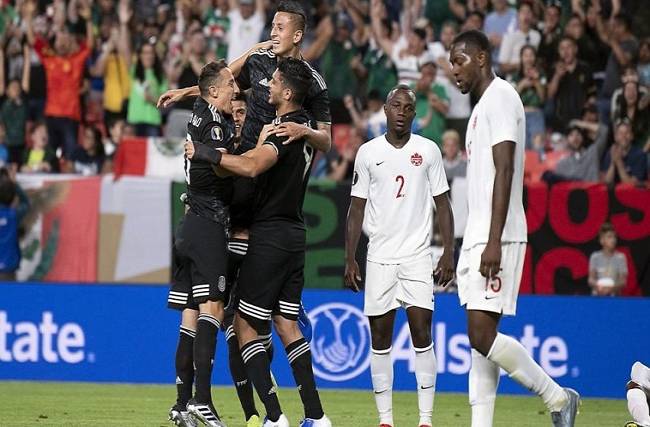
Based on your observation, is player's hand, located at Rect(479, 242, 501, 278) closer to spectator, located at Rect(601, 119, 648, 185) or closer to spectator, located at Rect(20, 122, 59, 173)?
spectator, located at Rect(601, 119, 648, 185)

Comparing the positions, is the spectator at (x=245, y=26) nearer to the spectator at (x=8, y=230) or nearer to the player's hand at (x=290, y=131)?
the spectator at (x=8, y=230)

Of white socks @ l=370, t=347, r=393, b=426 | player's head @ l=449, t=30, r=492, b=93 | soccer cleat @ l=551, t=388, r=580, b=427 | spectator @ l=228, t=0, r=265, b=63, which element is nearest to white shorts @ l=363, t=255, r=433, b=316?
white socks @ l=370, t=347, r=393, b=426

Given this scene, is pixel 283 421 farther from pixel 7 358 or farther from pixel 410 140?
pixel 7 358

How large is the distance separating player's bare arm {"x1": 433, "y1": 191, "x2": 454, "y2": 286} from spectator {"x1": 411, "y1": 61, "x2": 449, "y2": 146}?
285 inches

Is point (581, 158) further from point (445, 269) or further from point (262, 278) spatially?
point (262, 278)

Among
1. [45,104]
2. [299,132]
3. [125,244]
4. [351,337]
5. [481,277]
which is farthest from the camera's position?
[45,104]

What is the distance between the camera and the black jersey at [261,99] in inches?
372

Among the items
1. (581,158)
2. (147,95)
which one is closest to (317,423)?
(581,158)

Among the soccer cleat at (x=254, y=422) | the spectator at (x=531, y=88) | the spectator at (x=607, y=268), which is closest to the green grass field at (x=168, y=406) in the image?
the soccer cleat at (x=254, y=422)

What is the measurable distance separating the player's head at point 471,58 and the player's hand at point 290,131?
1.28 meters

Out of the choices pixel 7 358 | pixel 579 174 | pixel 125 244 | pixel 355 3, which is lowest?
pixel 7 358

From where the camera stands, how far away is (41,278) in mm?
16203

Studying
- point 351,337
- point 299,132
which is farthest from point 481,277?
point 351,337

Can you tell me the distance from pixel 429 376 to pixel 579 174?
23.8 feet
